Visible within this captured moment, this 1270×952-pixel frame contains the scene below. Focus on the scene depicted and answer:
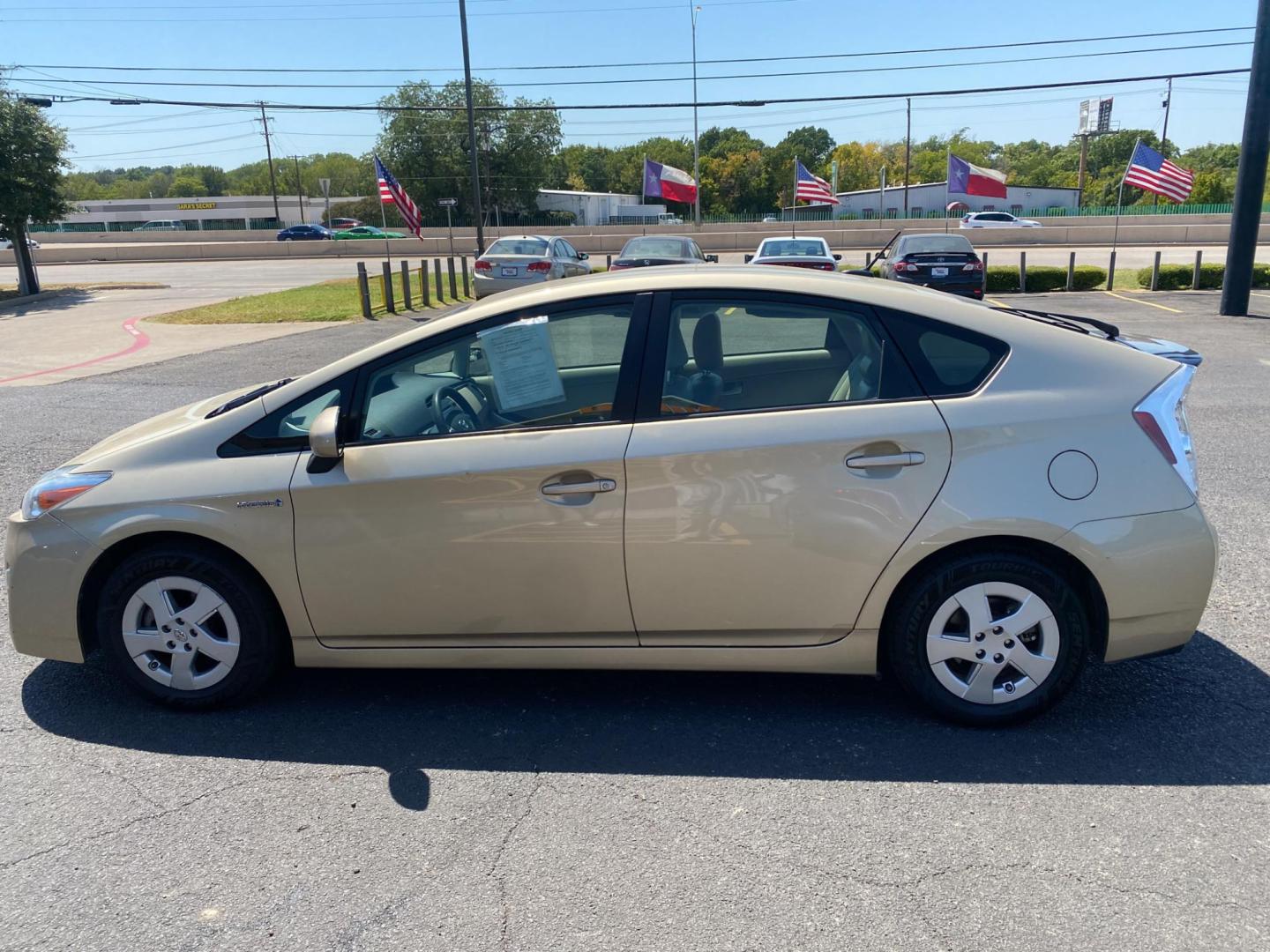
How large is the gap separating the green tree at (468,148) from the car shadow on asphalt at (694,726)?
248 feet

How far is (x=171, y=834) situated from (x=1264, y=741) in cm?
368

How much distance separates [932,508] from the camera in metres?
3.35

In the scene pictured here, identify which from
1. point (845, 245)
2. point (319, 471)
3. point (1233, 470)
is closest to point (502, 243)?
point (1233, 470)

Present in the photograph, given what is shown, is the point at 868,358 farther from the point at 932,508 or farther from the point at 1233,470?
the point at 1233,470

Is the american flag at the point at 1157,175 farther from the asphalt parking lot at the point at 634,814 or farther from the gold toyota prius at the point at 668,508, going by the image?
the gold toyota prius at the point at 668,508

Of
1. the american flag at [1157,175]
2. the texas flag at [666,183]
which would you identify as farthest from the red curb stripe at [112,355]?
the american flag at [1157,175]

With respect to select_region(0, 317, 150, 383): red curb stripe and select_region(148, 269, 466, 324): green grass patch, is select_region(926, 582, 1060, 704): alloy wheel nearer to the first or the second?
select_region(0, 317, 150, 383): red curb stripe

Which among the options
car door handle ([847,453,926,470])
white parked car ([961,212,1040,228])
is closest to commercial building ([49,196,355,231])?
white parked car ([961,212,1040,228])

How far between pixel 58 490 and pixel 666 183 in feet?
119

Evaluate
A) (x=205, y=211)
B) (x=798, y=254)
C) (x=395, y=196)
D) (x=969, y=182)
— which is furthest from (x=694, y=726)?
(x=205, y=211)

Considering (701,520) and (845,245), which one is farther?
(845,245)

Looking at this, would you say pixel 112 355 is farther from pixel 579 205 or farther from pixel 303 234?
pixel 579 205

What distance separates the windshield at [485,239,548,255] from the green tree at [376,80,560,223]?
57.1 metres

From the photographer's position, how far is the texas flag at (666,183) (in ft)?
123
